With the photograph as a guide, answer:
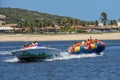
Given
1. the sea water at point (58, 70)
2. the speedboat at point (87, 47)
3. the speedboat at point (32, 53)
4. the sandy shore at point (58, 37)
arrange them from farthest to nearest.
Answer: the sandy shore at point (58, 37), the speedboat at point (87, 47), the speedboat at point (32, 53), the sea water at point (58, 70)

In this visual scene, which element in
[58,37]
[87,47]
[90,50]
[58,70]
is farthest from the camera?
A: [58,37]

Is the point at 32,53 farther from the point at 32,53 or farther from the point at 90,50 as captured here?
the point at 90,50

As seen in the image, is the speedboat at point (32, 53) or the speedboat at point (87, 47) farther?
the speedboat at point (87, 47)

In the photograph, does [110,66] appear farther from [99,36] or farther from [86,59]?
[99,36]

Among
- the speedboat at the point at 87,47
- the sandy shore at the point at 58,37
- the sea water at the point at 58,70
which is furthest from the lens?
the sandy shore at the point at 58,37

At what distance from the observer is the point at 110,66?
178 feet

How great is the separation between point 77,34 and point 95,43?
118 metres

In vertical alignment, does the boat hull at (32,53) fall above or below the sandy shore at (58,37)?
above

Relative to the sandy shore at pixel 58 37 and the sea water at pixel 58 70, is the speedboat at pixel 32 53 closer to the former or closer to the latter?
the sea water at pixel 58 70

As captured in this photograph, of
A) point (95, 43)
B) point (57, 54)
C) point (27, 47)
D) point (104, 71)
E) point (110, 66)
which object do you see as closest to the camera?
point (104, 71)

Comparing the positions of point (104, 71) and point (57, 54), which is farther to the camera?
point (57, 54)

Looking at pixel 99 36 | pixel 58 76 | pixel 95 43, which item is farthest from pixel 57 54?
pixel 99 36

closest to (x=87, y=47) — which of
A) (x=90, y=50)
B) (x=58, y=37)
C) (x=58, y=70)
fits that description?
(x=90, y=50)

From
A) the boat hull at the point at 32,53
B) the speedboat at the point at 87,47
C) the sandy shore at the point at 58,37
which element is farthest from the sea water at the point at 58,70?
the sandy shore at the point at 58,37
